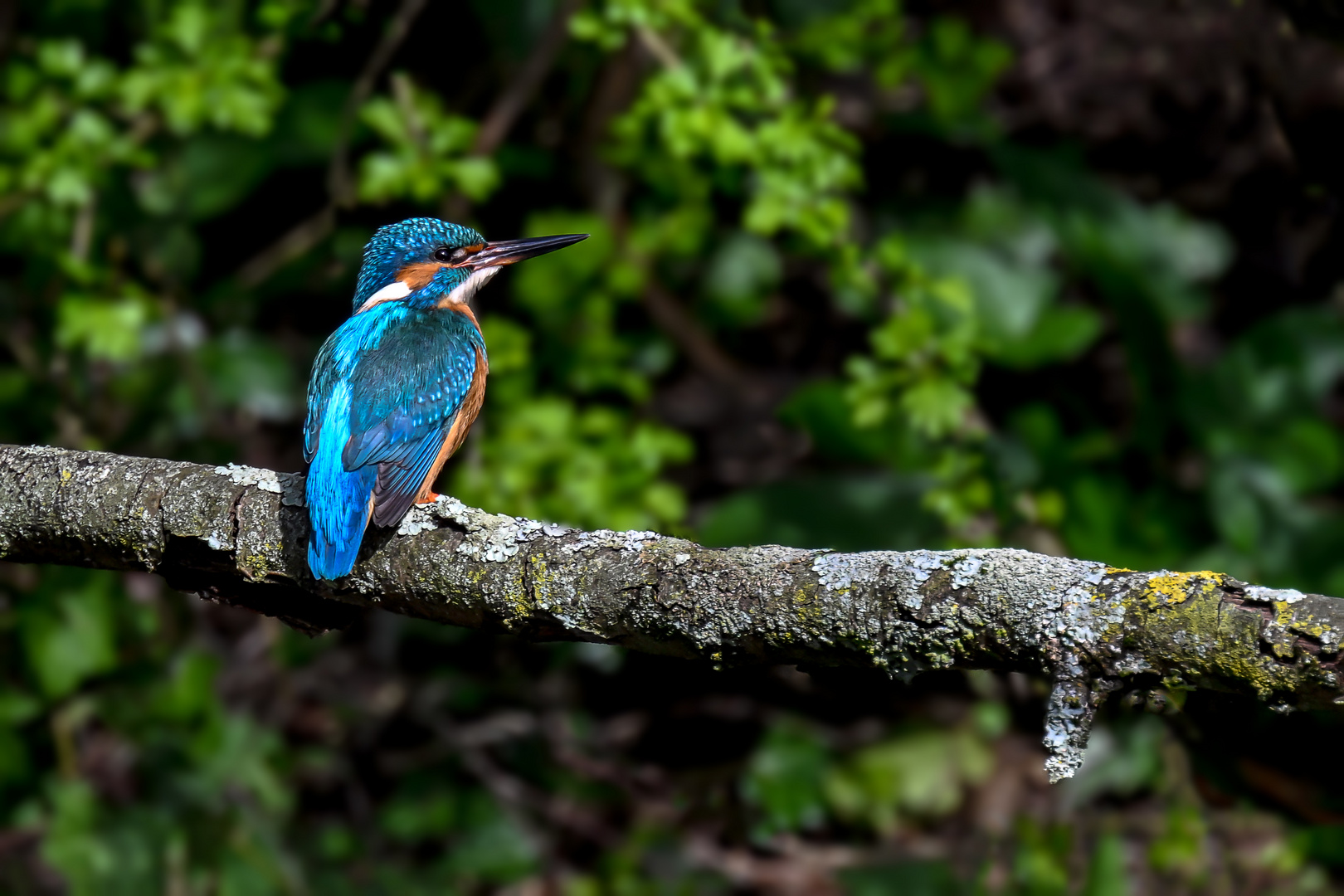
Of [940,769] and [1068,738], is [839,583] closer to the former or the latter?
[1068,738]

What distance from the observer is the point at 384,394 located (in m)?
2.41

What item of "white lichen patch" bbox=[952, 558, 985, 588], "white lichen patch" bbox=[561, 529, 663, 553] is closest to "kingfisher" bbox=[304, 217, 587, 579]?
"white lichen patch" bbox=[561, 529, 663, 553]

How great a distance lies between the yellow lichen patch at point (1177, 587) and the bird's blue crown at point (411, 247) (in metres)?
2.05

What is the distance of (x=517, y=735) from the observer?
4312 mm

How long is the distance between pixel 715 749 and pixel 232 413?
1.88m

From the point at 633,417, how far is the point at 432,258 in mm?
1150

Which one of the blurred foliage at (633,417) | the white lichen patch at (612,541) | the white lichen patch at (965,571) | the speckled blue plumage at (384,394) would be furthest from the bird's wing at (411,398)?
the white lichen patch at (965,571)

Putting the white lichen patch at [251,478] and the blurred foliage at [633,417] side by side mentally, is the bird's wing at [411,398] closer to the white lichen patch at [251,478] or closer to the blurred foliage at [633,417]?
the white lichen patch at [251,478]

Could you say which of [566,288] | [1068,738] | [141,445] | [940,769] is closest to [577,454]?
[566,288]

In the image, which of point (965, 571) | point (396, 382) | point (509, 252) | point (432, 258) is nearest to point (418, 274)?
point (432, 258)

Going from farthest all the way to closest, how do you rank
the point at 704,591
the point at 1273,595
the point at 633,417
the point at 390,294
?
the point at 633,417 → the point at 390,294 → the point at 704,591 → the point at 1273,595

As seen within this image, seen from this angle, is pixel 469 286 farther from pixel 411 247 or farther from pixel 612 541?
pixel 612 541

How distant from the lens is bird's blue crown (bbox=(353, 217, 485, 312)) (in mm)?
3045

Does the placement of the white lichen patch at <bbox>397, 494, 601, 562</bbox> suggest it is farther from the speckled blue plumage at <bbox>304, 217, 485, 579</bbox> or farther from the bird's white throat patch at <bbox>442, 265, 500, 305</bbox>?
the bird's white throat patch at <bbox>442, 265, 500, 305</bbox>
